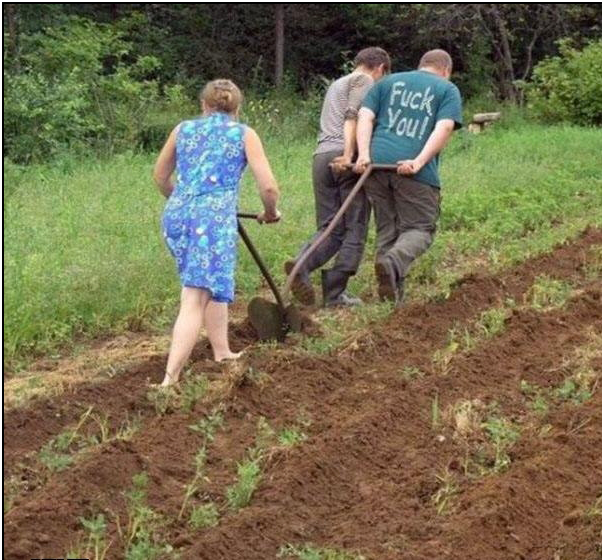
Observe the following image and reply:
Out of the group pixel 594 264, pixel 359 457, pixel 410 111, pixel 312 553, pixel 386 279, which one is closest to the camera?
pixel 312 553

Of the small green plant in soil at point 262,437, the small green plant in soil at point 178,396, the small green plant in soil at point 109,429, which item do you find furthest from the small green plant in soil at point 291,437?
the small green plant in soil at point 109,429

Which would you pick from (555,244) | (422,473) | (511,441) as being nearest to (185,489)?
(422,473)

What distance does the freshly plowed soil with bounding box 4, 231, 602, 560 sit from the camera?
4598 mm

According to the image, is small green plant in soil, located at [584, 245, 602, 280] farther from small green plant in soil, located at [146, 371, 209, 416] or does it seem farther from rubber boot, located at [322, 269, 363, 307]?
small green plant in soil, located at [146, 371, 209, 416]

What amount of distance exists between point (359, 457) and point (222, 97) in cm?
213

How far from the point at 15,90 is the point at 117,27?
32.1ft

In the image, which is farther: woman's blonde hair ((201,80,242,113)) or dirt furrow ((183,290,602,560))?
woman's blonde hair ((201,80,242,113))

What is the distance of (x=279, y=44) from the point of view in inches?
1168

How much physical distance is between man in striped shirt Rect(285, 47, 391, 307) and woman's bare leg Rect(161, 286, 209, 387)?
2058 mm

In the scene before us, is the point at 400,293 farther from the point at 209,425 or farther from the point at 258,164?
the point at 209,425

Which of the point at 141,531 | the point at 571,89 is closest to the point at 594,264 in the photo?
the point at 141,531

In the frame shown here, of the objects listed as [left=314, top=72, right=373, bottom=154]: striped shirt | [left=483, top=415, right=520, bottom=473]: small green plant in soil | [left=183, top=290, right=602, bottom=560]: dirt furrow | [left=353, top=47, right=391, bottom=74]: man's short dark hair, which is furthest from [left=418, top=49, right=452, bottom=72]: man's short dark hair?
[left=483, top=415, right=520, bottom=473]: small green plant in soil

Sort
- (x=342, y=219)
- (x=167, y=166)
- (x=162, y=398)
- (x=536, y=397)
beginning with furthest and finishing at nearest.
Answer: (x=342, y=219) < (x=167, y=166) < (x=536, y=397) < (x=162, y=398)

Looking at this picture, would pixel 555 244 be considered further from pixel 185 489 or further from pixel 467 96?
pixel 467 96
